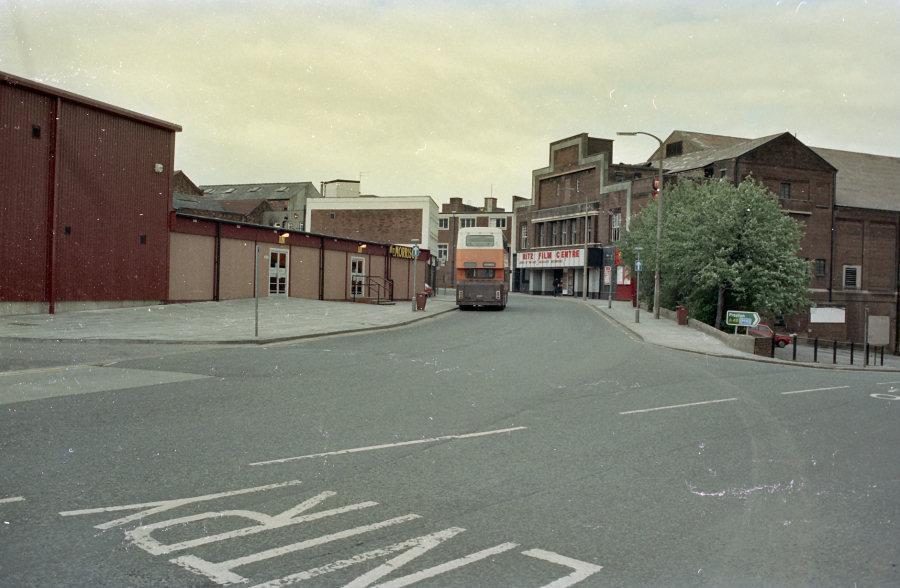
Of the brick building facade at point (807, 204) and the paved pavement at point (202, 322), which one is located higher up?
the brick building facade at point (807, 204)

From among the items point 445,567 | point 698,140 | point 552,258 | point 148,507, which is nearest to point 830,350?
point 698,140

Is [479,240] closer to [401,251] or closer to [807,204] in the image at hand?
[401,251]

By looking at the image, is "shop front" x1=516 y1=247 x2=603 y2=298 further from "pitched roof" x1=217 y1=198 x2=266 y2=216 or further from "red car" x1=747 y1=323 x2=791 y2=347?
"red car" x1=747 y1=323 x2=791 y2=347

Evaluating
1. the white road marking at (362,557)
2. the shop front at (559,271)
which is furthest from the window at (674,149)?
the white road marking at (362,557)

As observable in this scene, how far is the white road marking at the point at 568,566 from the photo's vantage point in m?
4.02

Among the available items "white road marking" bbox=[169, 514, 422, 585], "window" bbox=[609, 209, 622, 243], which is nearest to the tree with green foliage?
"white road marking" bbox=[169, 514, 422, 585]

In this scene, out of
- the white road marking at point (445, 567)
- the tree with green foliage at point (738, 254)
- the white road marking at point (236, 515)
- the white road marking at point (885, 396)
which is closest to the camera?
the white road marking at point (445, 567)

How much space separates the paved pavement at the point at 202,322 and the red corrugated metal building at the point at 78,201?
1066mm

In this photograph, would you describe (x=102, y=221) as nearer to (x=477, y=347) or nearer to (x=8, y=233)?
(x=8, y=233)

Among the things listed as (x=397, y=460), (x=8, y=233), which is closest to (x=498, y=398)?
(x=397, y=460)

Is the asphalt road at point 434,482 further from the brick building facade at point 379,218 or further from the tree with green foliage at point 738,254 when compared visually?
the brick building facade at point 379,218

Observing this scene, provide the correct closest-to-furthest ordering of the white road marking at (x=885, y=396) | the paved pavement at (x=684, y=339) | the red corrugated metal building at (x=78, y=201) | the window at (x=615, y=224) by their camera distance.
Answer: the white road marking at (x=885, y=396) → the paved pavement at (x=684, y=339) → the red corrugated metal building at (x=78, y=201) → the window at (x=615, y=224)

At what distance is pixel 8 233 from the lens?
23.6 meters

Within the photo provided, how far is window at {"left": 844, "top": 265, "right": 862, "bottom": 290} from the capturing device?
58.4 metres
